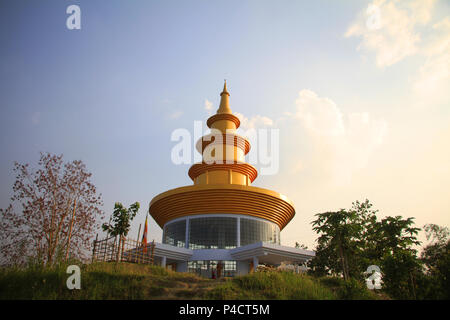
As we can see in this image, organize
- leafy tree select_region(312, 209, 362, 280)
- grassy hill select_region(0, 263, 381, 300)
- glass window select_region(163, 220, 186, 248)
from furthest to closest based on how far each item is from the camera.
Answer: glass window select_region(163, 220, 186, 248), leafy tree select_region(312, 209, 362, 280), grassy hill select_region(0, 263, 381, 300)

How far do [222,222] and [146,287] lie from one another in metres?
18.2

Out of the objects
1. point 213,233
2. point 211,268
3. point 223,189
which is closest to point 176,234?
point 213,233

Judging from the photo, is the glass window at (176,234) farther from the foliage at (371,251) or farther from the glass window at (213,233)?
the foliage at (371,251)

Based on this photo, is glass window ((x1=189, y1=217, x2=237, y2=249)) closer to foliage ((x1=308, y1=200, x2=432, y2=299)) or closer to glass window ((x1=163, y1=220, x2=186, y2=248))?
glass window ((x1=163, y1=220, x2=186, y2=248))

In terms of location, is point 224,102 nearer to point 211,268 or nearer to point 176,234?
point 176,234

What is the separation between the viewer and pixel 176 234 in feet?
109

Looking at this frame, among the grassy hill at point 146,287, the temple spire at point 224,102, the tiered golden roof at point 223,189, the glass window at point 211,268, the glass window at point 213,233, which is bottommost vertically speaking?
the grassy hill at point 146,287

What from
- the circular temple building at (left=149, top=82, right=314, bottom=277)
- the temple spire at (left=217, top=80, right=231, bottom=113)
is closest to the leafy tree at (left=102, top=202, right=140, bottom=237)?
the circular temple building at (left=149, top=82, right=314, bottom=277)

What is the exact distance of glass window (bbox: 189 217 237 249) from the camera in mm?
30609

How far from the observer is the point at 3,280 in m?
13.1

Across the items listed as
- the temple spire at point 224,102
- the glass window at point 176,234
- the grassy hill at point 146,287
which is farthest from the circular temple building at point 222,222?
the grassy hill at point 146,287

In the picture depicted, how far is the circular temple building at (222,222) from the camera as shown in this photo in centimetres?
2938
